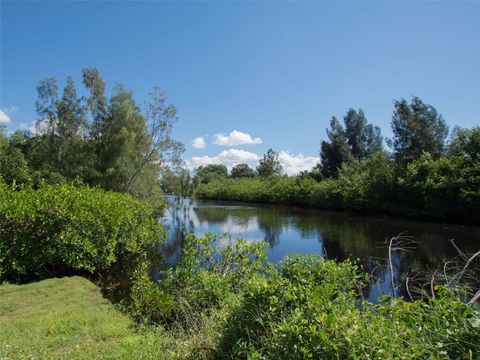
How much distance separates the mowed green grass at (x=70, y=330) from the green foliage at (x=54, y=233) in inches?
31.9

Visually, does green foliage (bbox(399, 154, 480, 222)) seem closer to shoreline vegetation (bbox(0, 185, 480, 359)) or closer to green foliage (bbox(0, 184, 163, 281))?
shoreline vegetation (bbox(0, 185, 480, 359))

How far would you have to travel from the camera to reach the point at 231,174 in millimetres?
97562

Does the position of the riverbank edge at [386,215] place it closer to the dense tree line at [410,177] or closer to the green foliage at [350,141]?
the dense tree line at [410,177]

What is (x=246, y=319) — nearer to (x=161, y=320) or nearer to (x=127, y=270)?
(x=161, y=320)

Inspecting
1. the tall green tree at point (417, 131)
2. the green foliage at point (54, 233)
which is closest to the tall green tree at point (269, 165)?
the tall green tree at point (417, 131)

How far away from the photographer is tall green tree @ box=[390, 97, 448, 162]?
28.7m

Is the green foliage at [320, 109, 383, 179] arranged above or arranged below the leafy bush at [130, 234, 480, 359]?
above

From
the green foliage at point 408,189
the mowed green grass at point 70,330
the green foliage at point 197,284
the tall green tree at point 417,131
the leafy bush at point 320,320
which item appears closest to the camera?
the leafy bush at point 320,320

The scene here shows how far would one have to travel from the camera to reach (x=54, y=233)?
7836 millimetres

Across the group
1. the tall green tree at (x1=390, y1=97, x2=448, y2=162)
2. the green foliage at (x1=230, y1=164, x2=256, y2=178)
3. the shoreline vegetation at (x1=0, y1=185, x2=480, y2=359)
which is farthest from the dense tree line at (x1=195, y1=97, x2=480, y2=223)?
the green foliage at (x1=230, y1=164, x2=256, y2=178)

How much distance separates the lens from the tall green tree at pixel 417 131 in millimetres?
28688

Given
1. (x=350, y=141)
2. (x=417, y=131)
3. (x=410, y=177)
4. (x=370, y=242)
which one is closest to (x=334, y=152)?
(x=350, y=141)

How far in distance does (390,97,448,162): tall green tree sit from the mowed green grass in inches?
1142

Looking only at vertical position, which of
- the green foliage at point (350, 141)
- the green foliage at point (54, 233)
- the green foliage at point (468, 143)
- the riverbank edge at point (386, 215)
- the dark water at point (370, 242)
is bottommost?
the dark water at point (370, 242)
